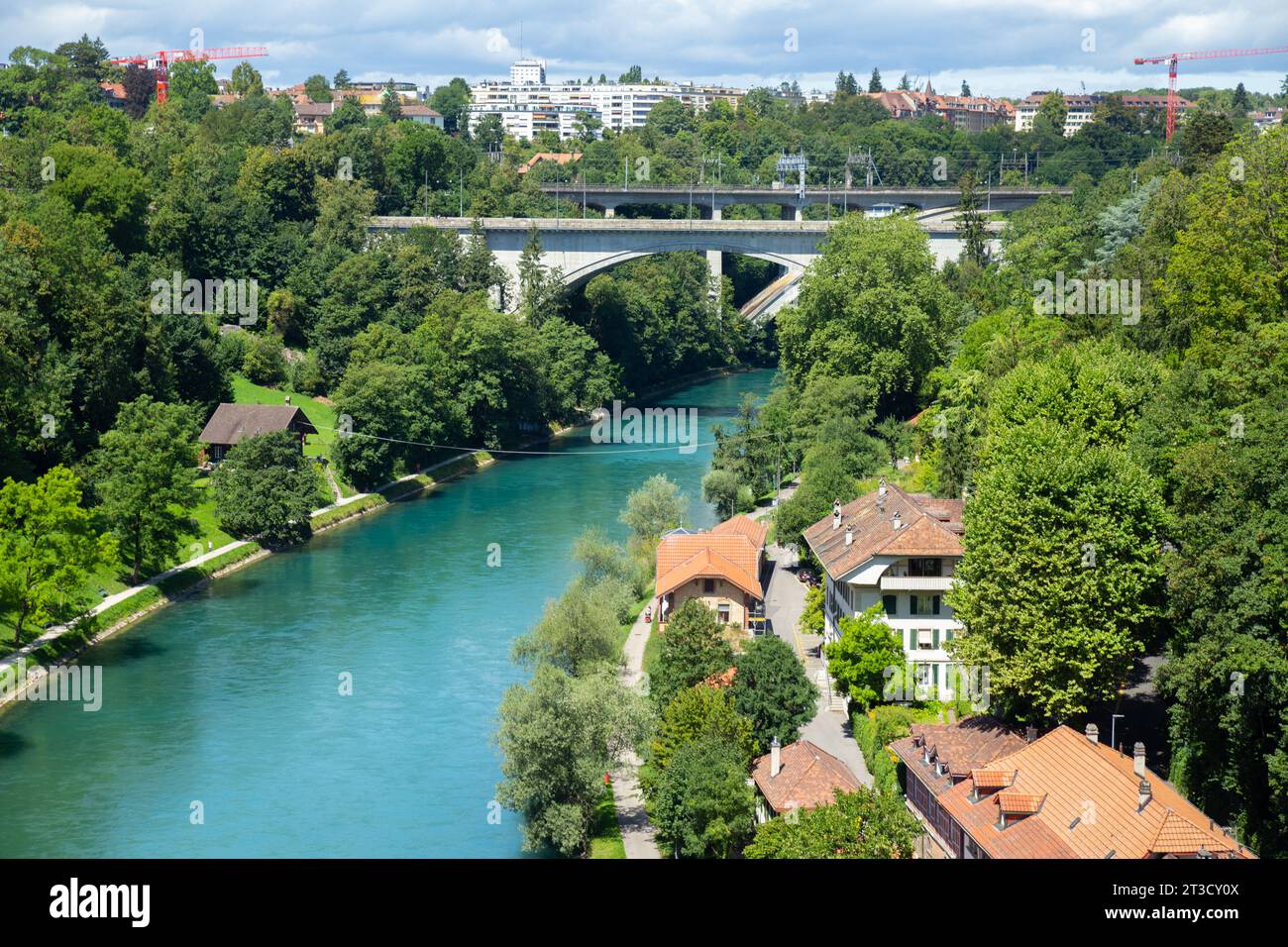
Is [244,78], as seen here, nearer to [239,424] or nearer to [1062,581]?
[239,424]

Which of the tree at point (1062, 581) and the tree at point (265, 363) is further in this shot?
the tree at point (265, 363)

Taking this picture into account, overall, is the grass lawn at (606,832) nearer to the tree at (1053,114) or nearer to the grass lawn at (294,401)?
the grass lawn at (294,401)

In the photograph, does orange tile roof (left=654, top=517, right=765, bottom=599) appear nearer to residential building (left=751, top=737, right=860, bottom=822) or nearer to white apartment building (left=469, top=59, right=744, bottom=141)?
residential building (left=751, top=737, right=860, bottom=822)

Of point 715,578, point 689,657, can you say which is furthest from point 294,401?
point 689,657

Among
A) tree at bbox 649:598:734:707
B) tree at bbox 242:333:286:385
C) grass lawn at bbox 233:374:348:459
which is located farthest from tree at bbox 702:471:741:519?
tree at bbox 242:333:286:385

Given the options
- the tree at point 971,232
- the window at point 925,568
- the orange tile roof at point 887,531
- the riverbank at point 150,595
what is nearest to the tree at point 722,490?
the orange tile roof at point 887,531

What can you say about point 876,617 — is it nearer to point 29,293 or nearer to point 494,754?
point 494,754
